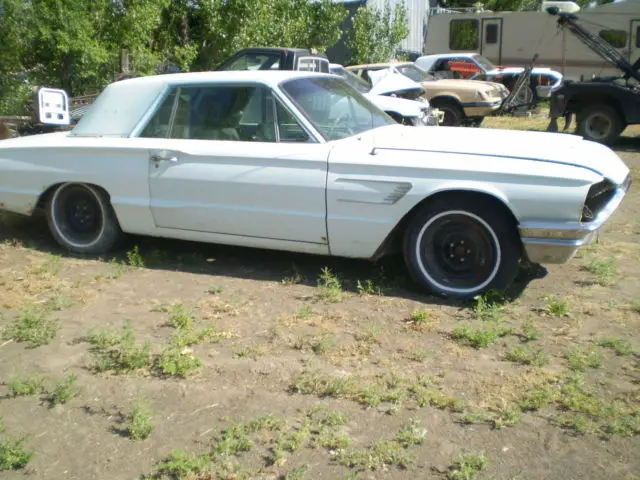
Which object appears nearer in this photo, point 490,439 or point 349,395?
point 490,439

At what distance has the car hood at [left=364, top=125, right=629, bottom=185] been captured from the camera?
4.54 meters

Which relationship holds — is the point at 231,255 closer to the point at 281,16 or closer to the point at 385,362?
the point at 385,362

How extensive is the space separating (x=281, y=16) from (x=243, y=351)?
15146mm

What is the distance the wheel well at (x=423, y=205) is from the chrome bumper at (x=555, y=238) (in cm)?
14

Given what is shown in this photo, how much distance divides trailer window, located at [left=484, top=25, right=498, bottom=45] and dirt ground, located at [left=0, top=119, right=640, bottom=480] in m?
18.2

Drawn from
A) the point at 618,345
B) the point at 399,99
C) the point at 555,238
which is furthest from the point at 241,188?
the point at 399,99

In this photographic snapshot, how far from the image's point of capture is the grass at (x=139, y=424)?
3.29m

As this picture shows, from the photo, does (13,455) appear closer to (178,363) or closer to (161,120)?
(178,363)

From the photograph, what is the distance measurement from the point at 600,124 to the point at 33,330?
10552mm

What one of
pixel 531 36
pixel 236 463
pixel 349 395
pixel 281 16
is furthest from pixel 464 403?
pixel 531 36

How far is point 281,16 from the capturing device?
17.9 meters

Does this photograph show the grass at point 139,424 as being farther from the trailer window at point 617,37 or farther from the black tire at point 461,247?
the trailer window at point 617,37

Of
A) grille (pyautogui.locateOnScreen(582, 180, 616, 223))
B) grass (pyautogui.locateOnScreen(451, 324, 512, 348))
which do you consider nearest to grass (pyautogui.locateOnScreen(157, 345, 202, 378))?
grass (pyautogui.locateOnScreen(451, 324, 512, 348))

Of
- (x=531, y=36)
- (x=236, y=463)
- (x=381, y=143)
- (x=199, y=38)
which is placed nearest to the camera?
(x=236, y=463)
